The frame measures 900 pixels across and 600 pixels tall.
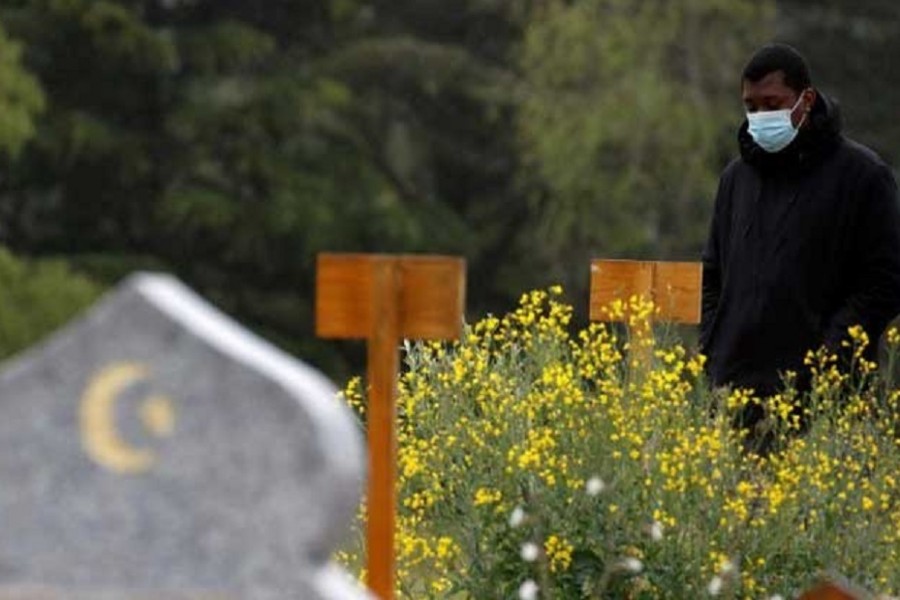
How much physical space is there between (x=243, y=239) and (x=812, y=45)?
613cm

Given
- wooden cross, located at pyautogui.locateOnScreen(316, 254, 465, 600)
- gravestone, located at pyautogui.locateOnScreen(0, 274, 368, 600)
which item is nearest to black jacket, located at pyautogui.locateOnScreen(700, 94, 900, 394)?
wooden cross, located at pyautogui.locateOnScreen(316, 254, 465, 600)

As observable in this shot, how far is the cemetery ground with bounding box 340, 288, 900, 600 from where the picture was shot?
8156mm

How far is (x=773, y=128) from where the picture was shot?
931 cm

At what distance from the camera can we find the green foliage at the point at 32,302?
95.7 feet

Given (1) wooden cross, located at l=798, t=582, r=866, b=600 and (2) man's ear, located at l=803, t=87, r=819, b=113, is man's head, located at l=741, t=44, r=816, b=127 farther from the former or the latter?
(1) wooden cross, located at l=798, t=582, r=866, b=600

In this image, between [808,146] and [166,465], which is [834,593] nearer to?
[166,465]

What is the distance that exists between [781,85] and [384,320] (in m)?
2.48

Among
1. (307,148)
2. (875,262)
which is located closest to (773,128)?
(875,262)

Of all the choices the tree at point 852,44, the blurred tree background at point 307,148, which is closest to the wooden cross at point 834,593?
Answer: the blurred tree background at point 307,148

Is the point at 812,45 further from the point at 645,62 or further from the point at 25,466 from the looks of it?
the point at 25,466

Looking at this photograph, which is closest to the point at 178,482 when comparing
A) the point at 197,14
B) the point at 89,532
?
the point at 89,532

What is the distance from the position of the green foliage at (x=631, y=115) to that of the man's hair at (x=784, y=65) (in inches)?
940

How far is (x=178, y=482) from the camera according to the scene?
5.22 metres

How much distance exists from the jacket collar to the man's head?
0.11ft
